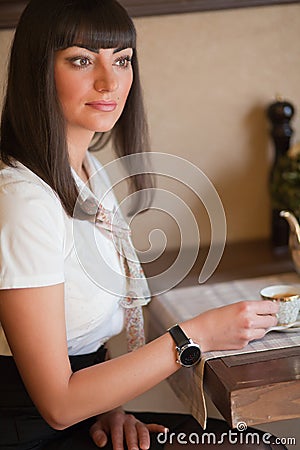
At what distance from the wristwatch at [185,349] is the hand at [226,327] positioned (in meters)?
0.02

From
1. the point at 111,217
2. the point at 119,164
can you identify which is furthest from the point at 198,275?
the point at 111,217

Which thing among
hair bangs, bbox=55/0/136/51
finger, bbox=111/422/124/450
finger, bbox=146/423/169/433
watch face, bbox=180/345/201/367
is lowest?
finger, bbox=146/423/169/433

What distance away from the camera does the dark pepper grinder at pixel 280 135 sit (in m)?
2.05

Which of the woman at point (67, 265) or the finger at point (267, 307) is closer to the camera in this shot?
the woman at point (67, 265)

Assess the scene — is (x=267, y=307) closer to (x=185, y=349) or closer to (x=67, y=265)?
(x=185, y=349)

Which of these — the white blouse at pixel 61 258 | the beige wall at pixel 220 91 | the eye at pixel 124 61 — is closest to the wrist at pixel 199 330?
the white blouse at pixel 61 258

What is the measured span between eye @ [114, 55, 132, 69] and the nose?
0.16 feet

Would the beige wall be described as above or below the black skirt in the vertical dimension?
above

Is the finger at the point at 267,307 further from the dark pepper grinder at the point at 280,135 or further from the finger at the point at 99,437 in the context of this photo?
the dark pepper grinder at the point at 280,135

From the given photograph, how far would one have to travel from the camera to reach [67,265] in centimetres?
130

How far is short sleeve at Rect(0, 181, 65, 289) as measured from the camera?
118 centimetres
